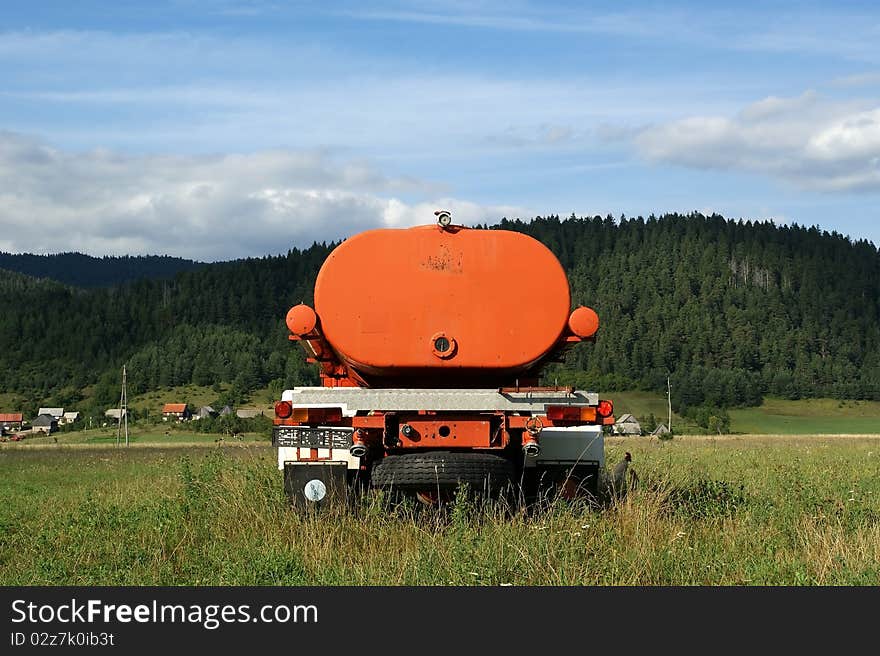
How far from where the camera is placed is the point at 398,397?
10.2 metres

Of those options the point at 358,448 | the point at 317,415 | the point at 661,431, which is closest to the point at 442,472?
the point at 358,448

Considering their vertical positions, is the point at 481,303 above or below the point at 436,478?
above

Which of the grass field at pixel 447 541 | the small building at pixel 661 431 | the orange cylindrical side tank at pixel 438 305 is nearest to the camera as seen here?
the grass field at pixel 447 541

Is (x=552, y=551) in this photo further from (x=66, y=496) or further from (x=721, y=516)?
(x=66, y=496)

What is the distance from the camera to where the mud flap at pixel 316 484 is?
10383 mm

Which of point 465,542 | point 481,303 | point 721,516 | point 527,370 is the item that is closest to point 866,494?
point 721,516

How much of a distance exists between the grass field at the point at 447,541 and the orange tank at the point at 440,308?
4.54 ft

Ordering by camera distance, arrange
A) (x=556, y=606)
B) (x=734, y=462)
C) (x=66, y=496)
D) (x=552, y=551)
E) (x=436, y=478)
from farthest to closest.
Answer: (x=734, y=462), (x=66, y=496), (x=436, y=478), (x=552, y=551), (x=556, y=606)

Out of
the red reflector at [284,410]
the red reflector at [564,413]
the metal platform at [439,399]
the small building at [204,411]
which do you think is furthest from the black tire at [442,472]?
the small building at [204,411]

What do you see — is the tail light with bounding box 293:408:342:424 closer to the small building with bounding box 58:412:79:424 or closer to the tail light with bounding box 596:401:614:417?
the tail light with bounding box 596:401:614:417

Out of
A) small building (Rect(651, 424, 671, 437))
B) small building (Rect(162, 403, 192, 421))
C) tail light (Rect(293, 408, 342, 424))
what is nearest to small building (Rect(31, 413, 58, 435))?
small building (Rect(162, 403, 192, 421))

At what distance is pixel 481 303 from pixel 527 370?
920mm

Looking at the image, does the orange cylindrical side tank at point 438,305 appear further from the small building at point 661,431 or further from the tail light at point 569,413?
the small building at point 661,431

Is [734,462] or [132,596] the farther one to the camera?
[734,462]
